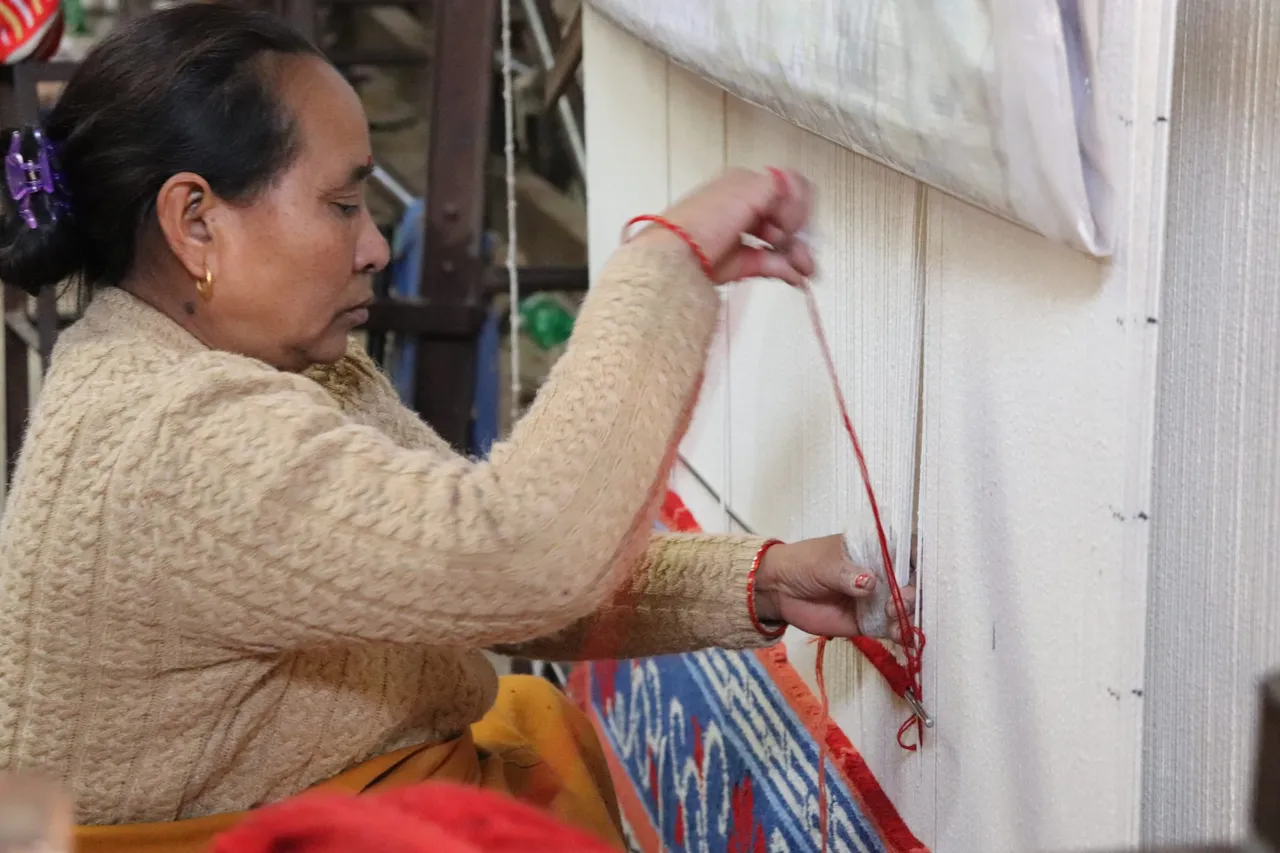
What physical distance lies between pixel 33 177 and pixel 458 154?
1.28 metres

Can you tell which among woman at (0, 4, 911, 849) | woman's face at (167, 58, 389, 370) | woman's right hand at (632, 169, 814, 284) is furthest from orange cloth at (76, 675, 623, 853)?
woman's right hand at (632, 169, 814, 284)

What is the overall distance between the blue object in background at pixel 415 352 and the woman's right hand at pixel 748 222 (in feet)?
4.54

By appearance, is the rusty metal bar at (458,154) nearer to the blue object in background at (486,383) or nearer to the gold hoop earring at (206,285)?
the blue object in background at (486,383)

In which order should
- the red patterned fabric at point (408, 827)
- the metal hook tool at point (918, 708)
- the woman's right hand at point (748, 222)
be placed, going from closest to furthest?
the red patterned fabric at point (408, 827) < the woman's right hand at point (748, 222) < the metal hook tool at point (918, 708)

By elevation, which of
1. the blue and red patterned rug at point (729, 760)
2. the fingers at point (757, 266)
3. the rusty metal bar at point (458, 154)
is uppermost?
the rusty metal bar at point (458, 154)

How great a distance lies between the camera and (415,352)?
2.43 m

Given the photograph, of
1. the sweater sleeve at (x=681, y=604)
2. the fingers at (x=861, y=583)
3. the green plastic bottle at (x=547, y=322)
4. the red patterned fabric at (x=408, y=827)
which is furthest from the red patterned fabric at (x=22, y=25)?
the red patterned fabric at (x=408, y=827)

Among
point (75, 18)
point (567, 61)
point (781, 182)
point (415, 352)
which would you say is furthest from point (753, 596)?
point (75, 18)

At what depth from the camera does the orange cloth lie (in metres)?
1.05

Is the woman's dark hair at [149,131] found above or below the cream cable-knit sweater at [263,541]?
above

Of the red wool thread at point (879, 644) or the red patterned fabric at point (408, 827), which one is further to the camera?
the red wool thread at point (879, 644)

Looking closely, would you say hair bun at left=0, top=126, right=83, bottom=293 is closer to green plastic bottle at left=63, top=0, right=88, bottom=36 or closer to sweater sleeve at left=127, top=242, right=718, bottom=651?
sweater sleeve at left=127, top=242, right=718, bottom=651

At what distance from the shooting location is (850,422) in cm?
125

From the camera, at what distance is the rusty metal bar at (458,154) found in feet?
7.56
